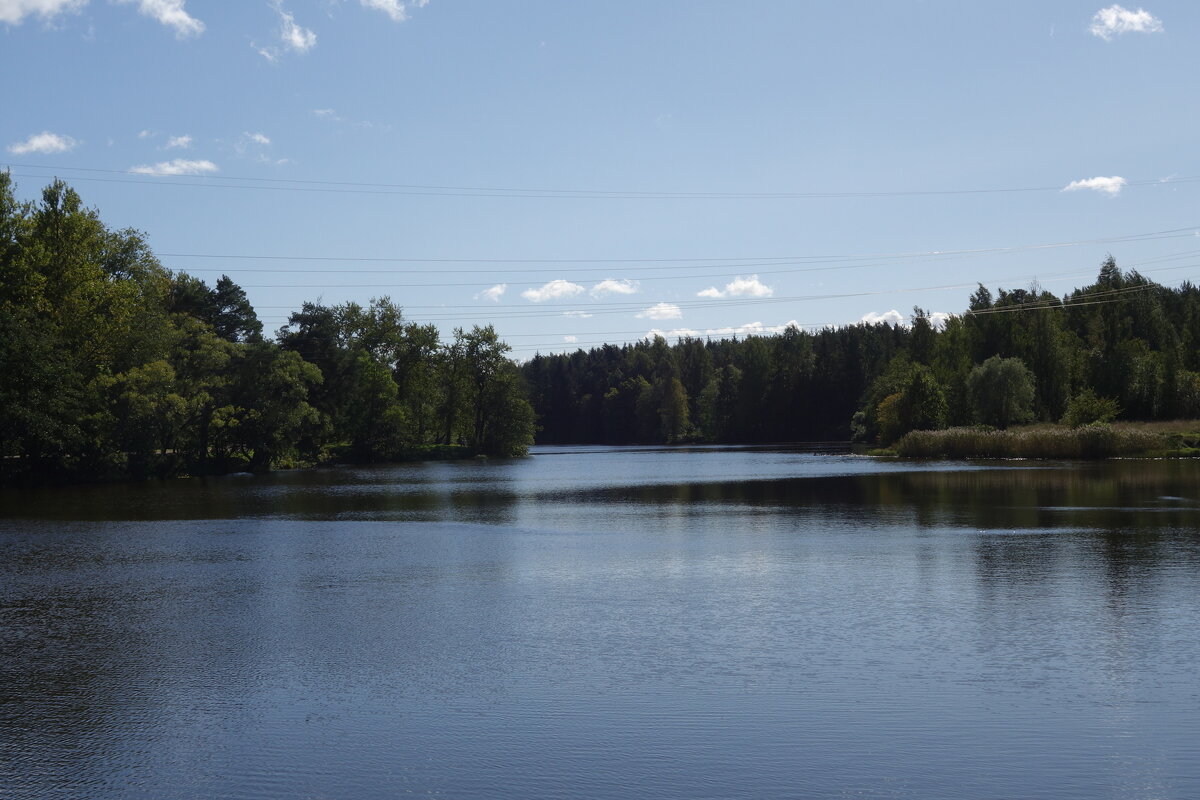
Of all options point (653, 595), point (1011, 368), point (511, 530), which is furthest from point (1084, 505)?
point (1011, 368)

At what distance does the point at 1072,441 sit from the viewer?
6700 cm

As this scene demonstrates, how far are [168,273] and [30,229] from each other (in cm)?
2192

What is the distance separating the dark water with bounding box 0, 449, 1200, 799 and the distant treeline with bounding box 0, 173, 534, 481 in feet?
96.0

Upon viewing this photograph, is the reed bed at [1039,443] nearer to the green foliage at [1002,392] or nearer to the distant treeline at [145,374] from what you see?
the green foliage at [1002,392]

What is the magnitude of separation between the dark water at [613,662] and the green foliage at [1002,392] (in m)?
53.5

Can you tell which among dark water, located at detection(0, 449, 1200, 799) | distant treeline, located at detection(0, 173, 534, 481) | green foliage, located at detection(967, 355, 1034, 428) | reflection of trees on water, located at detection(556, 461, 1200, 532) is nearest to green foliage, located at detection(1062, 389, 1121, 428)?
green foliage, located at detection(967, 355, 1034, 428)

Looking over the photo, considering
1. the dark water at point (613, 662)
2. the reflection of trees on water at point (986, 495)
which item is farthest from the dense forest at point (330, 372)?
the dark water at point (613, 662)

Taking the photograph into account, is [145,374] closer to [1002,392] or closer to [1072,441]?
[1072,441]

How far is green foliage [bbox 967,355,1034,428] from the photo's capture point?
3211 inches

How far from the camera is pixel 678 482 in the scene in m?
57.5

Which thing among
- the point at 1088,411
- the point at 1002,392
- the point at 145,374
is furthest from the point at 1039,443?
the point at 145,374

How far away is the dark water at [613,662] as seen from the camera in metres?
9.74

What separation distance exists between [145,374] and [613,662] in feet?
184

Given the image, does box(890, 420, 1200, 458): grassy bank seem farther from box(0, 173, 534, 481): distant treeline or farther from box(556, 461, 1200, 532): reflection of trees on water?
box(0, 173, 534, 481): distant treeline
